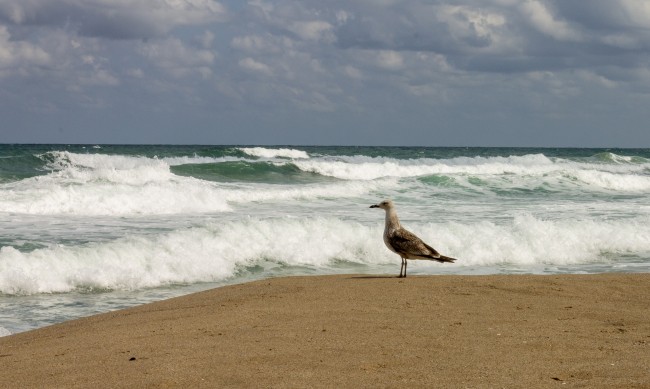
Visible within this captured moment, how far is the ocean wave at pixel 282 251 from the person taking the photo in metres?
11.3

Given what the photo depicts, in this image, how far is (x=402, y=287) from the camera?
331 inches

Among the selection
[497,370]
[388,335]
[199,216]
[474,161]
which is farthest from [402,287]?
[474,161]

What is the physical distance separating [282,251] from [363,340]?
783 centimetres

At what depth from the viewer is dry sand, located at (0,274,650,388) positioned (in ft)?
16.3

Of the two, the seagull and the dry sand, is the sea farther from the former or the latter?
the seagull

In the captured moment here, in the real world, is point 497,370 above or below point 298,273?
above

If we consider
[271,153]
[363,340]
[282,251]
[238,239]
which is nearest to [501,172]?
[271,153]

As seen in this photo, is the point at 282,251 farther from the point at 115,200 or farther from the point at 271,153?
the point at 271,153

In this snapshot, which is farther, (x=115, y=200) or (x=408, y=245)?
(x=115, y=200)

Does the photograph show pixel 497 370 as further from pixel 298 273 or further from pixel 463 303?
pixel 298 273

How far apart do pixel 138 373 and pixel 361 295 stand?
3.18m

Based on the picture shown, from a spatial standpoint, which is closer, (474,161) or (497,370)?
(497,370)

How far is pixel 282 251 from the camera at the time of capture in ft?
45.1

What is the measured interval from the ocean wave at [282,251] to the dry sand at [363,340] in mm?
3075
